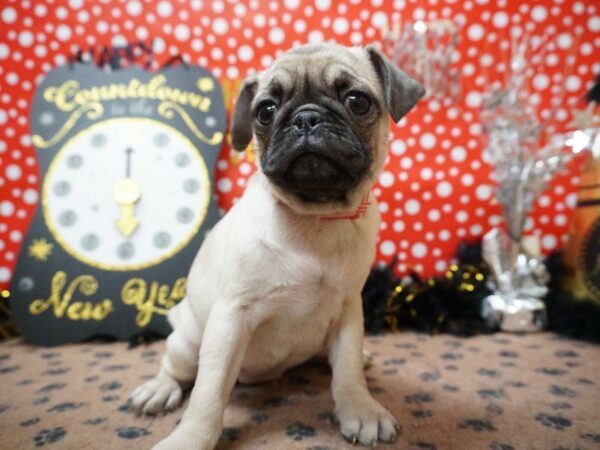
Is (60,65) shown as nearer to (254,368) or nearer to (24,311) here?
(24,311)

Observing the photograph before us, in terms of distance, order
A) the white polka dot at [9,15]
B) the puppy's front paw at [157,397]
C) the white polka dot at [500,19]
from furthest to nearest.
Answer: the white polka dot at [500,19] < the white polka dot at [9,15] < the puppy's front paw at [157,397]

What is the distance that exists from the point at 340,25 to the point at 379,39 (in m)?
0.24

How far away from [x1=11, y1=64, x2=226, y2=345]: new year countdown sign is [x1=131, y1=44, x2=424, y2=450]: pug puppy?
0.83 meters

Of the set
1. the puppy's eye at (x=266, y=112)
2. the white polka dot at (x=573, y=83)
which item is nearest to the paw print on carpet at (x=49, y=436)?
the puppy's eye at (x=266, y=112)

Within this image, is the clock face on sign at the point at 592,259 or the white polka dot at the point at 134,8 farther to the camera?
the white polka dot at the point at 134,8

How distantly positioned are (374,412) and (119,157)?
1.75 metres

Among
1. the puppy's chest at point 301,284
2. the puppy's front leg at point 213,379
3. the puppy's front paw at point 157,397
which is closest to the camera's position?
the puppy's front leg at point 213,379

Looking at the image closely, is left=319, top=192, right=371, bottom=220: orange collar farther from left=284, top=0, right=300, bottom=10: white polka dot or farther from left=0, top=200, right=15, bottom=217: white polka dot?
left=0, top=200, right=15, bottom=217: white polka dot

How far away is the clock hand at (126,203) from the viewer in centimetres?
210

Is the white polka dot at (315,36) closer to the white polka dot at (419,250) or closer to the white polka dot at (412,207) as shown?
the white polka dot at (412,207)

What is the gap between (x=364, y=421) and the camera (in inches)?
44.9

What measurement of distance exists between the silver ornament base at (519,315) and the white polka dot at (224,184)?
62.5 inches

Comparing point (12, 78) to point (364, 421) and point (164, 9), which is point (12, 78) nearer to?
point (164, 9)

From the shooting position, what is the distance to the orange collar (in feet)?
3.96
